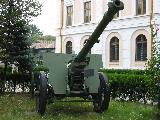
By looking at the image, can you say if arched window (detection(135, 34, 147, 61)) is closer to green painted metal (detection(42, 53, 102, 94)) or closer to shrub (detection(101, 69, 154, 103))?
shrub (detection(101, 69, 154, 103))

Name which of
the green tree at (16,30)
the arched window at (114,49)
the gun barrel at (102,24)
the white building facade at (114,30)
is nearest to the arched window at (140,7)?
the white building facade at (114,30)

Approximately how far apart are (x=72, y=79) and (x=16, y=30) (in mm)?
6817

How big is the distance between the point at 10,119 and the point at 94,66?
117 inches

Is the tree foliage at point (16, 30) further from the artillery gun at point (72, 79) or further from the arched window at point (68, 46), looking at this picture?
the arched window at point (68, 46)

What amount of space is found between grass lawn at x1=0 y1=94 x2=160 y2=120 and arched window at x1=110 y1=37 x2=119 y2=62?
17.7m

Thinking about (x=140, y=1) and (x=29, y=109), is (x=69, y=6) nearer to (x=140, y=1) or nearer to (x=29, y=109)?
(x=140, y=1)

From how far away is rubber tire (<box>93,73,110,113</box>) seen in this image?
443 inches

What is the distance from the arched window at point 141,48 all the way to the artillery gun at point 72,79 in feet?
58.2

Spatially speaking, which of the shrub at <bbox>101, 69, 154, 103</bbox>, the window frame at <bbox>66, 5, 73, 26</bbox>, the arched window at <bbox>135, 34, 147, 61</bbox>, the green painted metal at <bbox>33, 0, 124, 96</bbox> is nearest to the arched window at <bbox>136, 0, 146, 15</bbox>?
the arched window at <bbox>135, 34, 147, 61</bbox>

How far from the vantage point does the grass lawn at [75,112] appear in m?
10.4

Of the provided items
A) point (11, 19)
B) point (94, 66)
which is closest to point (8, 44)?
point (11, 19)

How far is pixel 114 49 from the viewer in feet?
103

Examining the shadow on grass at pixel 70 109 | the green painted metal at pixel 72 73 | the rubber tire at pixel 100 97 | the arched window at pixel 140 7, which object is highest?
the arched window at pixel 140 7

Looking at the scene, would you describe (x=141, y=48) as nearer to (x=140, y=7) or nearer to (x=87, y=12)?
(x=140, y=7)
